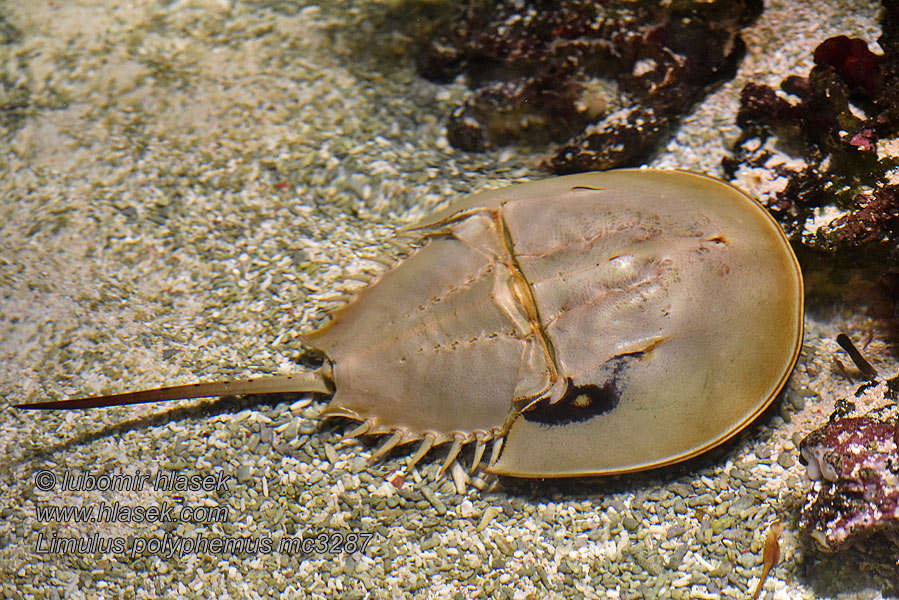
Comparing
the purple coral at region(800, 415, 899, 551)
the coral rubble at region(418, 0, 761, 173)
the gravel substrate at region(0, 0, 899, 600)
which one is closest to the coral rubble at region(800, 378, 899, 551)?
the purple coral at region(800, 415, 899, 551)

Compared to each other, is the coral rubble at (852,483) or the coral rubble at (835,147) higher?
the coral rubble at (835,147)

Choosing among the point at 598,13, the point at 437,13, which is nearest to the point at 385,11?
the point at 437,13

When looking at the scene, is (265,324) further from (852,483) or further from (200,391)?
(852,483)

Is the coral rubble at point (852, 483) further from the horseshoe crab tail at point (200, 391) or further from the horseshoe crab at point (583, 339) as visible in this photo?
the horseshoe crab tail at point (200, 391)

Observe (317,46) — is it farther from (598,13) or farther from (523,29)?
(598,13)

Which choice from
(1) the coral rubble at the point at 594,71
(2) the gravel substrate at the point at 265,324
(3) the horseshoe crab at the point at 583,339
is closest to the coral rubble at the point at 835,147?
(2) the gravel substrate at the point at 265,324

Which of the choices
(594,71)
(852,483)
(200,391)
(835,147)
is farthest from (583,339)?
(594,71)

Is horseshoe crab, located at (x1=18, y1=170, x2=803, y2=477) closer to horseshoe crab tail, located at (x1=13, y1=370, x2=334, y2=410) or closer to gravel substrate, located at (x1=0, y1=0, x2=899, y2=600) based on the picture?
horseshoe crab tail, located at (x1=13, y1=370, x2=334, y2=410)
